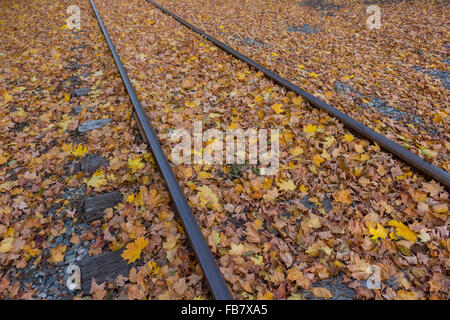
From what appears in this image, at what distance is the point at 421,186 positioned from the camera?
8.90 feet

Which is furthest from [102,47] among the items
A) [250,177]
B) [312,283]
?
[312,283]

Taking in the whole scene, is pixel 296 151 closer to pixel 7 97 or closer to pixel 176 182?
pixel 176 182

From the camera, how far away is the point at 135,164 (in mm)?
3184

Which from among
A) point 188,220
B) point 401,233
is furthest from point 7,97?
point 401,233

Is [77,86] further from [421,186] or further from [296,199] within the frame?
[421,186]

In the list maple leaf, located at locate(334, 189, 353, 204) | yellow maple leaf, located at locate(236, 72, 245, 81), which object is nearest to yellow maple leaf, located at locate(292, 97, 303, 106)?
yellow maple leaf, located at locate(236, 72, 245, 81)

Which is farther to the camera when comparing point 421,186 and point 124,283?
point 421,186

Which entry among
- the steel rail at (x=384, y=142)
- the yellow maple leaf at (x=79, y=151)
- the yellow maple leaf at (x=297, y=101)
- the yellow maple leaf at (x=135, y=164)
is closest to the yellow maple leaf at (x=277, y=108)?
the yellow maple leaf at (x=297, y=101)

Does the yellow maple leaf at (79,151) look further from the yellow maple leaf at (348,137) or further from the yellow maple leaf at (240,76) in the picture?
the yellow maple leaf at (348,137)

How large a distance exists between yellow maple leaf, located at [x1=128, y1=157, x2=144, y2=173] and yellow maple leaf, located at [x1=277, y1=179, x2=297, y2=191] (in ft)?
5.56

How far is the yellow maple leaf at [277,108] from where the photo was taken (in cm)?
396

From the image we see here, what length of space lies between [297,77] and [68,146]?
4.22 meters
